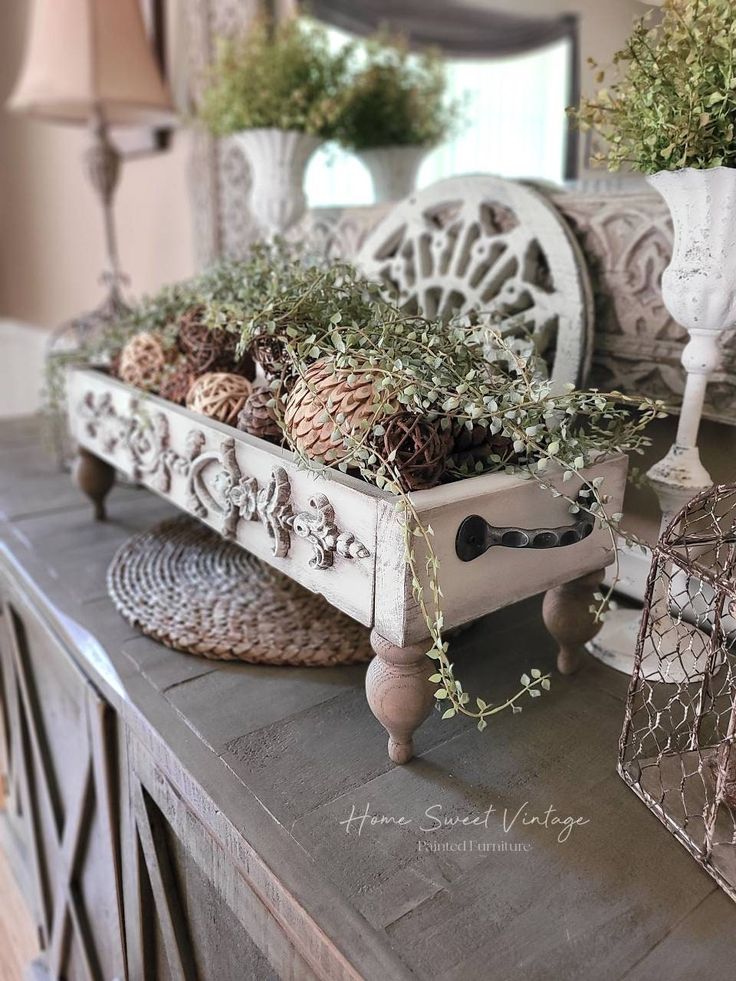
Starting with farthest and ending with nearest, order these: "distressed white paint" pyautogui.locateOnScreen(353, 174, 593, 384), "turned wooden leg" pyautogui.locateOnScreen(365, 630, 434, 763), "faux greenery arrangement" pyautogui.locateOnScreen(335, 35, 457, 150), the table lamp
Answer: the table lamp → "faux greenery arrangement" pyautogui.locateOnScreen(335, 35, 457, 150) → "distressed white paint" pyautogui.locateOnScreen(353, 174, 593, 384) → "turned wooden leg" pyautogui.locateOnScreen(365, 630, 434, 763)

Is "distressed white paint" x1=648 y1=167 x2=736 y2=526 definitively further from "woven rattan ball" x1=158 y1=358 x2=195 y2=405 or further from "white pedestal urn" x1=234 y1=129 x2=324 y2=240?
"white pedestal urn" x1=234 y1=129 x2=324 y2=240

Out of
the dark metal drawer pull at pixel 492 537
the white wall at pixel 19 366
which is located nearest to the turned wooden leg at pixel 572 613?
the dark metal drawer pull at pixel 492 537

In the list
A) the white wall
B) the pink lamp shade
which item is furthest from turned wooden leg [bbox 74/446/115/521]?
the white wall

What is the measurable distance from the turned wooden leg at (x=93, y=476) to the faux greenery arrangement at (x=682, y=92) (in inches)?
29.0

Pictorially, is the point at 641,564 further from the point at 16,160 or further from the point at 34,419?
the point at 16,160

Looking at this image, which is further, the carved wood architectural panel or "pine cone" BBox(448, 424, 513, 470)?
the carved wood architectural panel

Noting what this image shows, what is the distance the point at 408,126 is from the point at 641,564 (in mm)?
762

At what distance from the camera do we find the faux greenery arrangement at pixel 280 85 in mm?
1079

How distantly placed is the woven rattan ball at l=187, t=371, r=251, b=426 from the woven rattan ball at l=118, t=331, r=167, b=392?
0.11 m

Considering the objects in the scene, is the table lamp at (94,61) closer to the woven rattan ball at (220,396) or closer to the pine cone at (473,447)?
the woven rattan ball at (220,396)

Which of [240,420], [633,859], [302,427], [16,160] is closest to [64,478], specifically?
[240,420]

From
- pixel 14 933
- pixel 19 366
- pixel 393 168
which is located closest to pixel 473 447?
pixel 393 168

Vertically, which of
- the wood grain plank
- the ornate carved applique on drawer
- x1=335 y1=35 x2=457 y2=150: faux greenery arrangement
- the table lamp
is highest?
the table lamp

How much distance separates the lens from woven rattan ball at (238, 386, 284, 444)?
25.8 inches
